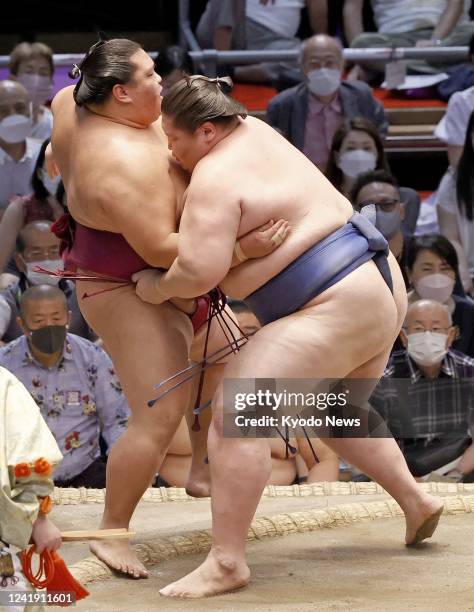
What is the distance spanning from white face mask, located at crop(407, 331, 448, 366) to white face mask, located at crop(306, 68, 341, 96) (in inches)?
60.7

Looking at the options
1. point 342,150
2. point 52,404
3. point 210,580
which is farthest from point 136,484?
point 342,150

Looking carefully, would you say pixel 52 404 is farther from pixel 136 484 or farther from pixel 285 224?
pixel 285 224

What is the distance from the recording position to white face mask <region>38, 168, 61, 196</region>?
17.5ft

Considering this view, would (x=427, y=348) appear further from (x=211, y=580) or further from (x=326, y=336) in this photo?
(x=211, y=580)

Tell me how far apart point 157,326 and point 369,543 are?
821 mm

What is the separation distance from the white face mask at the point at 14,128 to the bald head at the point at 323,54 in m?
1.17

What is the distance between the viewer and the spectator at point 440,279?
4.80m

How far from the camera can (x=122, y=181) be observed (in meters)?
3.04

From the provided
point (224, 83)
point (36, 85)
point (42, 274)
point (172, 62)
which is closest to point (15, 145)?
point (36, 85)

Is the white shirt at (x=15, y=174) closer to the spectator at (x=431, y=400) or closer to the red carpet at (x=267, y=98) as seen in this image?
the red carpet at (x=267, y=98)

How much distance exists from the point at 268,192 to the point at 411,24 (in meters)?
3.85

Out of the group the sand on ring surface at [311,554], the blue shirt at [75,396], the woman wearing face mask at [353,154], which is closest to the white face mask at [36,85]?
the woman wearing face mask at [353,154]

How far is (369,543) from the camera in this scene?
3471mm

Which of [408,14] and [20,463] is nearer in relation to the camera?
[20,463]
